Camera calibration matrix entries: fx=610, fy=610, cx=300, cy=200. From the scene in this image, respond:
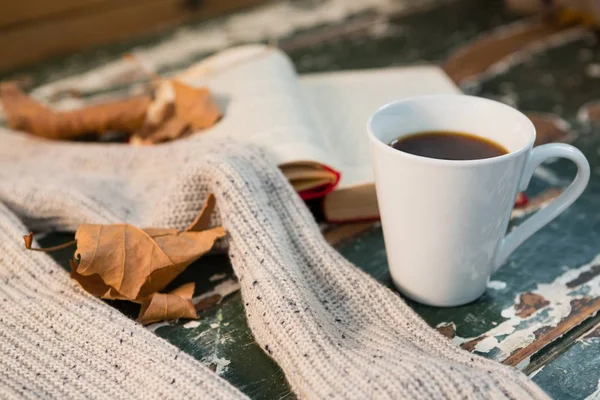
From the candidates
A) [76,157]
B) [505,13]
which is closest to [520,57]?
[505,13]

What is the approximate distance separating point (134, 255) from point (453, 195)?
224 millimetres

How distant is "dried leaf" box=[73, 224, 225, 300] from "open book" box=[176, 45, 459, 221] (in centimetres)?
11

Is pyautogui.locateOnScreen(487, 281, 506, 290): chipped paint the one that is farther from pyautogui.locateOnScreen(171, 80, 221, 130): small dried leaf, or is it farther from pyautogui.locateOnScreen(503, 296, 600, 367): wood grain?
pyautogui.locateOnScreen(171, 80, 221, 130): small dried leaf

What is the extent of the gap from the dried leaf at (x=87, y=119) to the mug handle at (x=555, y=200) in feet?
1.30

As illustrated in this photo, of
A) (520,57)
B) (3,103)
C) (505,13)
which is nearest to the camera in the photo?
(3,103)

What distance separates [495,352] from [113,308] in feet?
0.82

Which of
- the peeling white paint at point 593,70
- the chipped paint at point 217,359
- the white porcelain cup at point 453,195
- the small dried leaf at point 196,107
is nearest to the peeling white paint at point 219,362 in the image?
the chipped paint at point 217,359

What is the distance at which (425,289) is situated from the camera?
42cm

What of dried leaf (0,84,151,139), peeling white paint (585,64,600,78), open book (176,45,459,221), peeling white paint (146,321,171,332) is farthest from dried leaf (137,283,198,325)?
peeling white paint (585,64,600,78)

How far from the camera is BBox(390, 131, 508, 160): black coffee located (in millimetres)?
408

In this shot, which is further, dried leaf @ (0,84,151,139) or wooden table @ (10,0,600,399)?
dried leaf @ (0,84,151,139)

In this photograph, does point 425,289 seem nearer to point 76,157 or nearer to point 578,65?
point 76,157

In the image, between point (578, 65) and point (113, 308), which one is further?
point (578, 65)

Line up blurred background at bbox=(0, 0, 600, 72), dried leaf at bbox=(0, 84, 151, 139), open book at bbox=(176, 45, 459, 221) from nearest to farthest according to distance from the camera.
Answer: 1. open book at bbox=(176, 45, 459, 221)
2. dried leaf at bbox=(0, 84, 151, 139)
3. blurred background at bbox=(0, 0, 600, 72)
